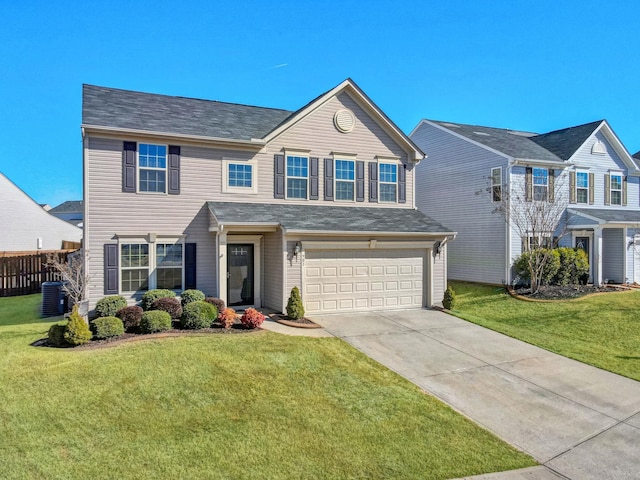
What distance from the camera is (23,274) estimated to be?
18.0 metres

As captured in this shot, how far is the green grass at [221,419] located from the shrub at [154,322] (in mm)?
1192

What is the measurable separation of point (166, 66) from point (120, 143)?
463 centimetres

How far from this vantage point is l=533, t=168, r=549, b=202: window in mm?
19969

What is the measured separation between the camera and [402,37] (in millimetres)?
15156

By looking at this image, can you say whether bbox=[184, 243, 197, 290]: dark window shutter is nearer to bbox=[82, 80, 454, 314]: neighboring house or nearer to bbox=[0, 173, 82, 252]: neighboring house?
bbox=[82, 80, 454, 314]: neighboring house

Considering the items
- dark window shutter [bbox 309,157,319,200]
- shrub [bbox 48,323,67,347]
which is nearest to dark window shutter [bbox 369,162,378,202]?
dark window shutter [bbox 309,157,319,200]

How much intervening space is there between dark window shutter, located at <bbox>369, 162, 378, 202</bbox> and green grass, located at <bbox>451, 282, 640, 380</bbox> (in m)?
5.32

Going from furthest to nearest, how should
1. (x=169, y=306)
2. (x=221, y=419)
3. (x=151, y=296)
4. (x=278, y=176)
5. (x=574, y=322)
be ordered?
(x=278, y=176) → (x=574, y=322) → (x=151, y=296) → (x=169, y=306) → (x=221, y=419)

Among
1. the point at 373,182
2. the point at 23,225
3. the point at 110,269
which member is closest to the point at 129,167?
the point at 110,269

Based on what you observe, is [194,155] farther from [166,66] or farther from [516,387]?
[516,387]

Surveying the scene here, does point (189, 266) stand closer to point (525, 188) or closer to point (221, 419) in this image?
point (221, 419)

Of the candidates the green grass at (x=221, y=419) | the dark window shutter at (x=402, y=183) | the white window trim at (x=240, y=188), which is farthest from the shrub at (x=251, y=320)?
the dark window shutter at (x=402, y=183)

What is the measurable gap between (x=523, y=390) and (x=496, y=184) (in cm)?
1378

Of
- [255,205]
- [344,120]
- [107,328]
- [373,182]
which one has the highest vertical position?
[344,120]
